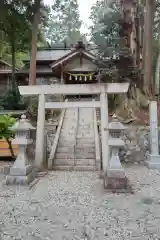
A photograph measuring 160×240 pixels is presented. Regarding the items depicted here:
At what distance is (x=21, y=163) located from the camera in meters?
6.46

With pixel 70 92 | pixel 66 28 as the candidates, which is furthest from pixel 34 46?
pixel 66 28

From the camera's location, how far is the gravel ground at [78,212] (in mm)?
3682

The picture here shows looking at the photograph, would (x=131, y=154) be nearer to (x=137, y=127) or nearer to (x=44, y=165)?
(x=137, y=127)

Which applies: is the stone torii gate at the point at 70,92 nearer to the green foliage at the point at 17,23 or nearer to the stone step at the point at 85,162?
the stone step at the point at 85,162

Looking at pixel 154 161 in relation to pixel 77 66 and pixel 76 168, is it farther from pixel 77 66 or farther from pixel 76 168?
pixel 77 66

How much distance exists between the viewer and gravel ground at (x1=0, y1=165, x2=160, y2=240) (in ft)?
12.1

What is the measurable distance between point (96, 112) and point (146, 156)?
4080 millimetres

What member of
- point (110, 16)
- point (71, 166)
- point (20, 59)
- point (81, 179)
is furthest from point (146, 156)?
point (20, 59)

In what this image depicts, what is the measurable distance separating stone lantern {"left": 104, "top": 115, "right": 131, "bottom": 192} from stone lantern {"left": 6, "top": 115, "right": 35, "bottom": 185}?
1.89m

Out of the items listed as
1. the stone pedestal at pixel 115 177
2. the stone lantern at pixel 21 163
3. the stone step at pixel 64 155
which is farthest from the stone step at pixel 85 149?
the stone pedestal at pixel 115 177

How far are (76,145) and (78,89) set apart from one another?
2.50 metres

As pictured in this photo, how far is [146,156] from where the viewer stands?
10070 mm

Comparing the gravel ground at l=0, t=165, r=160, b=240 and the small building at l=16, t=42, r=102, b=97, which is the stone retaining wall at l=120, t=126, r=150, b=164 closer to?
the gravel ground at l=0, t=165, r=160, b=240

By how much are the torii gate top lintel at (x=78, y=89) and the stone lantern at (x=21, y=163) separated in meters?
1.59
